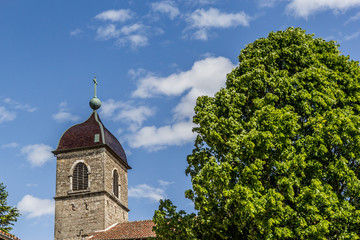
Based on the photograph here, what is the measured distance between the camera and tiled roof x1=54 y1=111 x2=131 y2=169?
34188 millimetres

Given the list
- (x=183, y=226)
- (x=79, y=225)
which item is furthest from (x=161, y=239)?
(x=79, y=225)

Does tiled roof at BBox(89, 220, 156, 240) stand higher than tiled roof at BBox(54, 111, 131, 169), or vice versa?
tiled roof at BBox(54, 111, 131, 169)

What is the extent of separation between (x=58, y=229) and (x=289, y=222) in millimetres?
24569

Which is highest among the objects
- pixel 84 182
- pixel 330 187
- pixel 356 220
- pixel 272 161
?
pixel 84 182

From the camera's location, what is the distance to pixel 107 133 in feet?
116

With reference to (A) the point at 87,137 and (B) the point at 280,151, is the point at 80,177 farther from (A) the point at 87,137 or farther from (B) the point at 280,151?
(B) the point at 280,151

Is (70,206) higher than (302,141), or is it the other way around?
(70,206)

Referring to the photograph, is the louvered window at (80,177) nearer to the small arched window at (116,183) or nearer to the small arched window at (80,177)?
the small arched window at (80,177)

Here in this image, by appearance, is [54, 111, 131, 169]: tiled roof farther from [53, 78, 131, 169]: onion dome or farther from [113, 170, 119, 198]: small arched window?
[113, 170, 119, 198]: small arched window

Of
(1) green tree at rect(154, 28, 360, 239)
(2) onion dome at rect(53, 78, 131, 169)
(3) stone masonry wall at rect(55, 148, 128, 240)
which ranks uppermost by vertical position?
(2) onion dome at rect(53, 78, 131, 169)

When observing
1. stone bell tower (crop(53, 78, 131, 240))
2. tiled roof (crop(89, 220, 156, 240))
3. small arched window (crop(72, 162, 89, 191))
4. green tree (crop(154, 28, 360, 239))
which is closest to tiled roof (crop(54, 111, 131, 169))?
stone bell tower (crop(53, 78, 131, 240))

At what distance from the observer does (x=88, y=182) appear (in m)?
33.3

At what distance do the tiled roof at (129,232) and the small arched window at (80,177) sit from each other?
12.8 feet

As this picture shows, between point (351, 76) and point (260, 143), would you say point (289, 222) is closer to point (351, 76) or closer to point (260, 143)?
point (260, 143)
